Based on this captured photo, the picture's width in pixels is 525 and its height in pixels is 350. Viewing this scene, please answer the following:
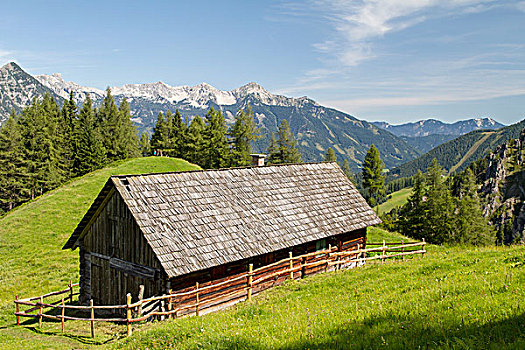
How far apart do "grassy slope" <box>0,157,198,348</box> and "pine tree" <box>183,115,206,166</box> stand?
20.2 meters

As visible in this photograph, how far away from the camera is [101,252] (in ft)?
57.2

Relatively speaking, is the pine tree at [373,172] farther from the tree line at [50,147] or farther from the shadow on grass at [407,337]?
the shadow on grass at [407,337]

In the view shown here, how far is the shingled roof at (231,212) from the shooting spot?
50.6 feet

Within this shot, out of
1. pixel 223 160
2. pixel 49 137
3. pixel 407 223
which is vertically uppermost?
pixel 49 137

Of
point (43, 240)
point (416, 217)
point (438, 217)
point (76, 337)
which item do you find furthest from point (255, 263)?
point (416, 217)

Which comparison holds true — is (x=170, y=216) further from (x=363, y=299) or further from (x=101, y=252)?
(x=363, y=299)

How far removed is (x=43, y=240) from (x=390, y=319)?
32990mm

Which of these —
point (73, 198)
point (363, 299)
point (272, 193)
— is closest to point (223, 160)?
point (73, 198)

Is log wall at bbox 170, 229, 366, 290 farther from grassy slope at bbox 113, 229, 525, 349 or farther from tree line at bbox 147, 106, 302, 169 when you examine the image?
tree line at bbox 147, 106, 302, 169

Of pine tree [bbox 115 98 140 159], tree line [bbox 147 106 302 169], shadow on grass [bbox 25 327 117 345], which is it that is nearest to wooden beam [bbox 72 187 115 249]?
shadow on grass [bbox 25 327 117 345]

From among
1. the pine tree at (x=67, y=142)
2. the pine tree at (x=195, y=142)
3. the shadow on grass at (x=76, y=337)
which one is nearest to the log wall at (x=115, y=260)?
the shadow on grass at (x=76, y=337)

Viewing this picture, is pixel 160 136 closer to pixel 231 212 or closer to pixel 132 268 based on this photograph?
pixel 231 212

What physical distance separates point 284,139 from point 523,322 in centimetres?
6204

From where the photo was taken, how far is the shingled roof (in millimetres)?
15438
